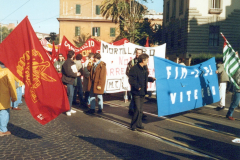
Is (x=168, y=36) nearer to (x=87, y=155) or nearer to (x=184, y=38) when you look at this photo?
(x=184, y=38)

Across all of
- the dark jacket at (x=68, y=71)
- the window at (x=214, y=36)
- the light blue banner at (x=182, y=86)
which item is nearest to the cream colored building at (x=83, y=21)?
the window at (x=214, y=36)

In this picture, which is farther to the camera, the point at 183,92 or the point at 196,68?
the point at 196,68

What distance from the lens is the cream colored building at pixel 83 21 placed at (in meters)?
53.2

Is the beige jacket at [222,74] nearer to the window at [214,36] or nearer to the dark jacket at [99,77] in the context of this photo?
the dark jacket at [99,77]

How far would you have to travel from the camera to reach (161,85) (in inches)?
293

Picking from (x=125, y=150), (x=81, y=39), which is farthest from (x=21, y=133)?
(x=81, y=39)

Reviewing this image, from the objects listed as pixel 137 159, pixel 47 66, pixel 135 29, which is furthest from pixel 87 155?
pixel 135 29

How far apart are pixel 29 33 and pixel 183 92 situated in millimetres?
4507

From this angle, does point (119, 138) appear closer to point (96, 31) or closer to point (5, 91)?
point (5, 91)

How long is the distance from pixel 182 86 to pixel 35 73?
13.9 feet

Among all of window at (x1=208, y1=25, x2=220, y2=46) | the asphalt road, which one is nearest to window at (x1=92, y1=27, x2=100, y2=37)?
window at (x1=208, y1=25, x2=220, y2=46)

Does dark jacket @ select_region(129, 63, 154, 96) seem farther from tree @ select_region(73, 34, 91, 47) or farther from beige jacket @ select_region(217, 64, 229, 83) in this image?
tree @ select_region(73, 34, 91, 47)

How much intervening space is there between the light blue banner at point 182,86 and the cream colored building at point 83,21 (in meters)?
44.5

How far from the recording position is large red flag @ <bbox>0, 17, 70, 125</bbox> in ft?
18.3
